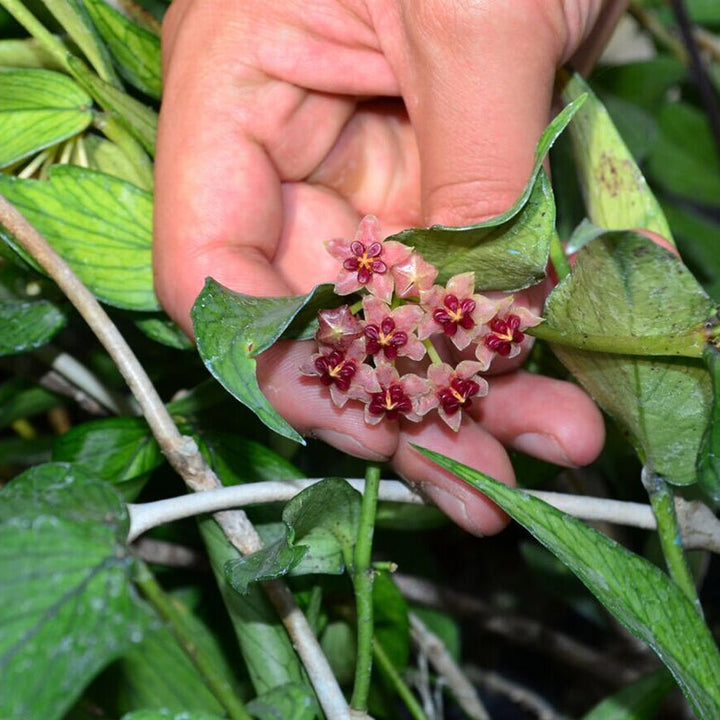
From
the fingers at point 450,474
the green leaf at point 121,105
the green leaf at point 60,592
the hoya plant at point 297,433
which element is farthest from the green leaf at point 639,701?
the green leaf at point 121,105

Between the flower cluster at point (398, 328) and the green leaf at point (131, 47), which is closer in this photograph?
the flower cluster at point (398, 328)

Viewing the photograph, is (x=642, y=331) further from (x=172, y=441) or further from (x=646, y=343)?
(x=172, y=441)

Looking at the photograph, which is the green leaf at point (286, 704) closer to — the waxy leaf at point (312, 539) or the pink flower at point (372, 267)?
the waxy leaf at point (312, 539)

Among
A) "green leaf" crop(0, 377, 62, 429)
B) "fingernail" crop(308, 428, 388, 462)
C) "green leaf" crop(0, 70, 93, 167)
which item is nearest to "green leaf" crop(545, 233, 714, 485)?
"fingernail" crop(308, 428, 388, 462)

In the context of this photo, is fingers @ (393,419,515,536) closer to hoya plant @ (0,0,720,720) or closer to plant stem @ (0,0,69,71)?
hoya plant @ (0,0,720,720)

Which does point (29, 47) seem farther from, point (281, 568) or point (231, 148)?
point (281, 568)

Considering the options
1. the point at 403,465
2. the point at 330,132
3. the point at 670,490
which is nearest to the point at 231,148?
the point at 330,132
